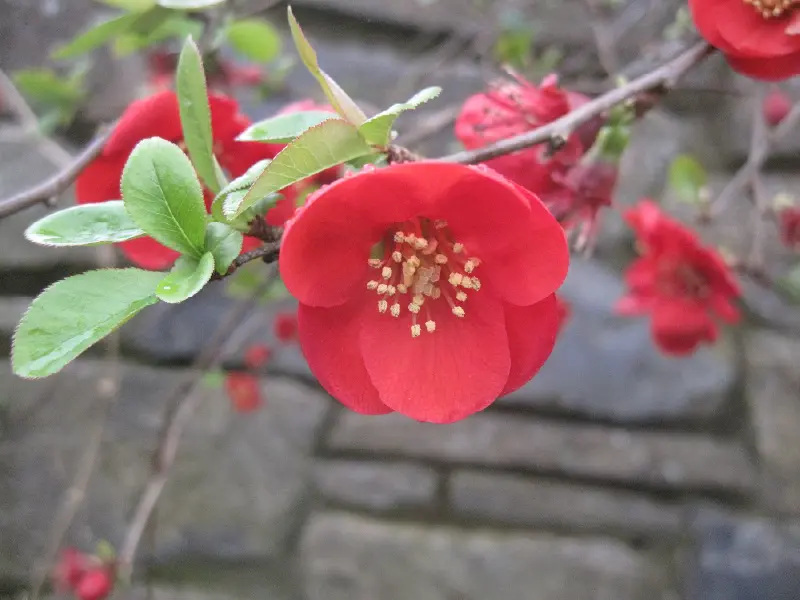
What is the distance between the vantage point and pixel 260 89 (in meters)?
1.07

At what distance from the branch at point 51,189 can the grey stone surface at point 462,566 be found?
3.07 feet

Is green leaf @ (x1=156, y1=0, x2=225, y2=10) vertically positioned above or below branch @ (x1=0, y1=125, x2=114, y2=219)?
above

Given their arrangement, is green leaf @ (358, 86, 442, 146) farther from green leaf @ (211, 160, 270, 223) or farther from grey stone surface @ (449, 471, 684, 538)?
grey stone surface @ (449, 471, 684, 538)

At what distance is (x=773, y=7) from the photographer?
39cm

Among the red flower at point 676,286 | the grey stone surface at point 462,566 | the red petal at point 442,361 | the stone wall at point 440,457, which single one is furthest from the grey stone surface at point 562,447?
the red petal at point 442,361

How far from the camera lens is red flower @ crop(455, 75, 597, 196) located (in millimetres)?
419

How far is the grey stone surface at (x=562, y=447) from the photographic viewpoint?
3.75 feet

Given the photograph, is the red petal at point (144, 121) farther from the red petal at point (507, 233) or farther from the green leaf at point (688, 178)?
the green leaf at point (688, 178)

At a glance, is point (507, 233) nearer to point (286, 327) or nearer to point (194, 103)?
point (194, 103)

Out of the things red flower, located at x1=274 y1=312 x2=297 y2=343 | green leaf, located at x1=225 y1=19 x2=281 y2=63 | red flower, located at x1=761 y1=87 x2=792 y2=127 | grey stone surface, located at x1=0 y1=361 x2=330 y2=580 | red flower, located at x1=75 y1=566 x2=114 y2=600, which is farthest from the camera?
grey stone surface, located at x1=0 y1=361 x2=330 y2=580

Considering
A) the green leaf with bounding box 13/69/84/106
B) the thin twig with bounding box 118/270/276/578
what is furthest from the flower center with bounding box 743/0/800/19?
the green leaf with bounding box 13/69/84/106

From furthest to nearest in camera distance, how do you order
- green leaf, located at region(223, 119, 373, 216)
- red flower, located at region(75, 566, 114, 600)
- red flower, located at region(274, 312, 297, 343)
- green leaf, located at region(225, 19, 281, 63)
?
red flower, located at region(274, 312, 297, 343)
red flower, located at region(75, 566, 114, 600)
green leaf, located at region(225, 19, 281, 63)
green leaf, located at region(223, 119, 373, 216)

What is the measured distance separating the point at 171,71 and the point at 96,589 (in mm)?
807

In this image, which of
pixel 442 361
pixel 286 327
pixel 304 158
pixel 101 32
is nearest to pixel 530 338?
pixel 442 361
